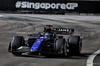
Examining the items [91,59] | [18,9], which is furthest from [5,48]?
[18,9]

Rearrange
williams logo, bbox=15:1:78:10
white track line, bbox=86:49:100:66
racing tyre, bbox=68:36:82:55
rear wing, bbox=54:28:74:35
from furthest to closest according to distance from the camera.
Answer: williams logo, bbox=15:1:78:10
rear wing, bbox=54:28:74:35
racing tyre, bbox=68:36:82:55
white track line, bbox=86:49:100:66

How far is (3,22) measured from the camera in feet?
85.2

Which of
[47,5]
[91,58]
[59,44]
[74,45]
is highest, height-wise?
[59,44]

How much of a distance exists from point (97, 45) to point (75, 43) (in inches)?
134

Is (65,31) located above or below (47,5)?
above

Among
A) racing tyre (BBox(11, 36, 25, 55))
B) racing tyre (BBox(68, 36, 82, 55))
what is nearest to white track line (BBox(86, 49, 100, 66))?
racing tyre (BBox(68, 36, 82, 55))

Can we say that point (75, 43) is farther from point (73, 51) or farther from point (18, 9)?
point (18, 9)

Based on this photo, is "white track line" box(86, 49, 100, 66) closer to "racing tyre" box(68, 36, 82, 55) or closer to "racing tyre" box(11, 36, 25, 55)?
"racing tyre" box(68, 36, 82, 55)

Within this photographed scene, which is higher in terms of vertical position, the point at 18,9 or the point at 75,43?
the point at 75,43

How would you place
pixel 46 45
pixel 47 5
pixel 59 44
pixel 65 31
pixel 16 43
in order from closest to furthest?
pixel 59 44 → pixel 16 43 → pixel 46 45 → pixel 65 31 → pixel 47 5

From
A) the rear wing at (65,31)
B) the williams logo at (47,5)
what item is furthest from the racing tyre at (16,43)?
the williams logo at (47,5)

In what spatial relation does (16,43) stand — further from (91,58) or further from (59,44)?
(91,58)

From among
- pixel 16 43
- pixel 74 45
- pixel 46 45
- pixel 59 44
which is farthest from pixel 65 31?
pixel 16 43

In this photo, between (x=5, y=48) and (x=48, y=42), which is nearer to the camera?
(x=48, y=42)
